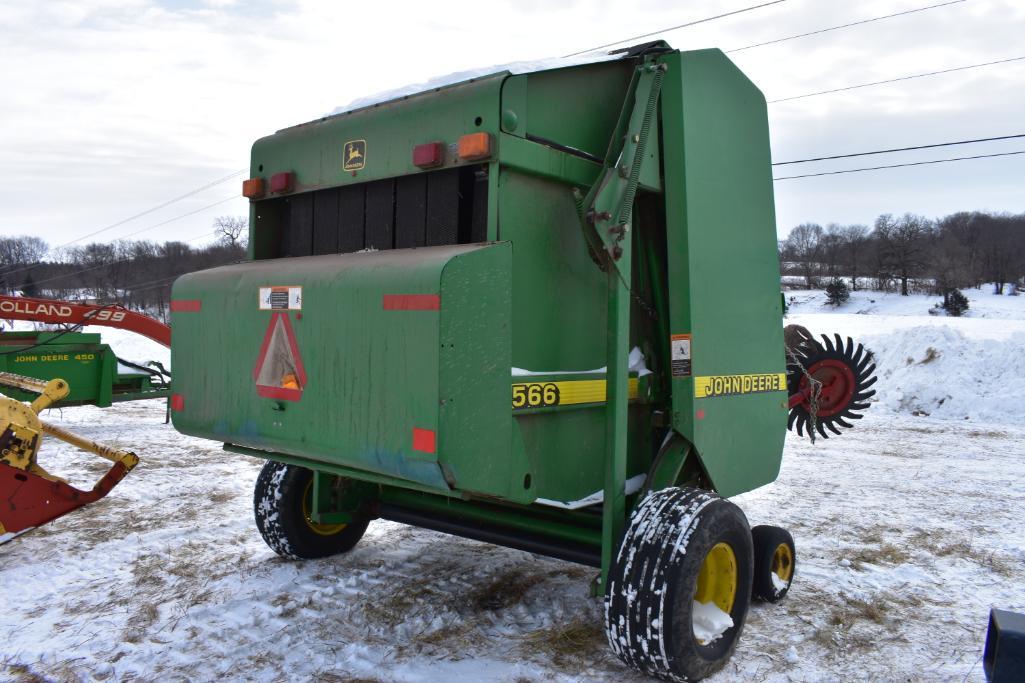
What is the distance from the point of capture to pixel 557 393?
11.5 feet

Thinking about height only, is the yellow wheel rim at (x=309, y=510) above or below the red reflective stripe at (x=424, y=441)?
below

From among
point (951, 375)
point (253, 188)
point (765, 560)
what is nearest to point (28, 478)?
point (253, 188)

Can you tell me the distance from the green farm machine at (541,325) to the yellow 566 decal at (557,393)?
17 millimetres

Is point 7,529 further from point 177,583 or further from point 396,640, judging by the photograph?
point 396,640

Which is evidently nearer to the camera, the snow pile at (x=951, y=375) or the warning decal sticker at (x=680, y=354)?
the warning decal sticker at (x=680, y=354)

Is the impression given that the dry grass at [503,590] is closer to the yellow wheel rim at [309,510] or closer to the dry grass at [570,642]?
the dry grass at [570,642]

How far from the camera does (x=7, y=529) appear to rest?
16.4 feet

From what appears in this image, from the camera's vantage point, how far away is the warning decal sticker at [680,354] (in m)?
3.99

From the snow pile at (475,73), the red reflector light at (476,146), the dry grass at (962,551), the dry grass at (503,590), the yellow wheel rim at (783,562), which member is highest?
the snow pile at (475,73)

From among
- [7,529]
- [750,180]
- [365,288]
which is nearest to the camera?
[365,288]

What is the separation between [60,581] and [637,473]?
3.64 metres

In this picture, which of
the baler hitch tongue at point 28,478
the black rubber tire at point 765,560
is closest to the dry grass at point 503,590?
the black rubber tire at point 765,560

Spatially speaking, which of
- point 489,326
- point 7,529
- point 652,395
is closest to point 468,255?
point 489,326

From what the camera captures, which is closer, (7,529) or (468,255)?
(468,255)
